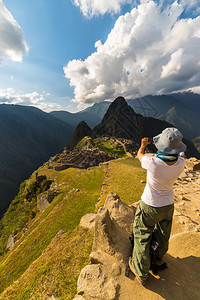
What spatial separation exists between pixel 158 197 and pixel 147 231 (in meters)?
1.55

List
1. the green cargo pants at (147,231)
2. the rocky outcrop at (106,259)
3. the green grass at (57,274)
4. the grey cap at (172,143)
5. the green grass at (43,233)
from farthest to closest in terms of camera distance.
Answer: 1. the green grass at (43,233)
2. the green grass at (57,274)
3. the rocky outcrop at (106,259)
4. the green cargo pants at (147,231)
5. the grey cap at (172,143)

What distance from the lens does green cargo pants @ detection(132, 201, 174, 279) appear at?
13.5 ft

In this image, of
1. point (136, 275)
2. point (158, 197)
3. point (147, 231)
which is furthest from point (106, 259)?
point (158, 197)

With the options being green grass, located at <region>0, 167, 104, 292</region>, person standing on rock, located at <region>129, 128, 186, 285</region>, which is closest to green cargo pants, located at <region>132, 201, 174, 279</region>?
person standing on rock, located at <region>129, 128, 186, 285</region>

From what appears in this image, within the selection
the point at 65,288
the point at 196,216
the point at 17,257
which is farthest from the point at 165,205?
the point at 17,257

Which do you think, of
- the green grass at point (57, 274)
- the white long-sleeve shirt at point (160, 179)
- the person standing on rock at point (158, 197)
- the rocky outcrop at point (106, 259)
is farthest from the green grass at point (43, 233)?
the white long-sleeve shirt at point (160, 179)

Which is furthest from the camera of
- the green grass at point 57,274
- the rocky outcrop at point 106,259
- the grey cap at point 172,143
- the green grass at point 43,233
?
the green grass at point 43,233

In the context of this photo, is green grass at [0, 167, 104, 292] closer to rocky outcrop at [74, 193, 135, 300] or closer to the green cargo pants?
rocky outcrop at [74, 193, 135, 300]

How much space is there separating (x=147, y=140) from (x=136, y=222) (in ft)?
10.6

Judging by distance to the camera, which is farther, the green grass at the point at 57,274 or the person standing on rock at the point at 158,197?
the green grass at the point at 57,274

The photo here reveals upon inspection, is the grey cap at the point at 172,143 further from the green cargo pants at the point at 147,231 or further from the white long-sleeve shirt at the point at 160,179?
the green cargo pants at the point at 147,231

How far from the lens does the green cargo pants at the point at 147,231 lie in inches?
162

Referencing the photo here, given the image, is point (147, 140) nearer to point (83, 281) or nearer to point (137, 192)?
point (83, 281)

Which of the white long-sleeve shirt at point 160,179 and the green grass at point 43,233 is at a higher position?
the white long-sleeve shirt at point 160,179
